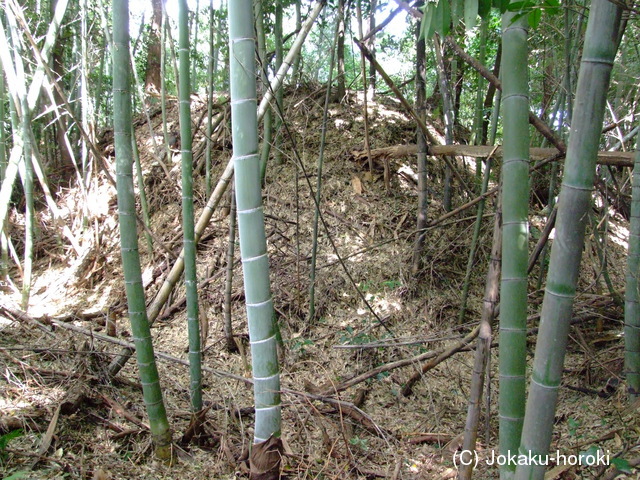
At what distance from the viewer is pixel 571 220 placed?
125cm

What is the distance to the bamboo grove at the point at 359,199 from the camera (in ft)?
4.99

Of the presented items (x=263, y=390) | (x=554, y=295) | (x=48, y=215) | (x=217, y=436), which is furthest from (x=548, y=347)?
(x=48, y=215)

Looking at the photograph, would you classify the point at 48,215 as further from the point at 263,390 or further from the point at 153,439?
the point at 263,390

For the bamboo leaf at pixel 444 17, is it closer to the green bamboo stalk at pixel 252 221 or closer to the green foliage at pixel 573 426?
the green bamboo stalk at pixel 252 221

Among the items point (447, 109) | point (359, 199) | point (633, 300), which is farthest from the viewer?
point (359, 199)

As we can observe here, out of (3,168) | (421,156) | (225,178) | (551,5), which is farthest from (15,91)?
(551,5)

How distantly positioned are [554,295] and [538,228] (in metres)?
4.77

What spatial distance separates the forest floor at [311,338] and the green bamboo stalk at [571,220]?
1336mm

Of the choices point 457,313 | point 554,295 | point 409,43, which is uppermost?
point 409,43

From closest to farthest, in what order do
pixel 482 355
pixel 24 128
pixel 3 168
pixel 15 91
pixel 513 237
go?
1. pixel 513 237
2. pixel 482 355
3. pixel 24 128
4. pixel 15 91
5. pixel 3 168

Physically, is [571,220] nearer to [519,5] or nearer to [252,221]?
[519,5]

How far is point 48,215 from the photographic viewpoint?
6879 millimetres

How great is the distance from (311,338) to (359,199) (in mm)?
2016

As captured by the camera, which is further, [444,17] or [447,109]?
[447,109]
